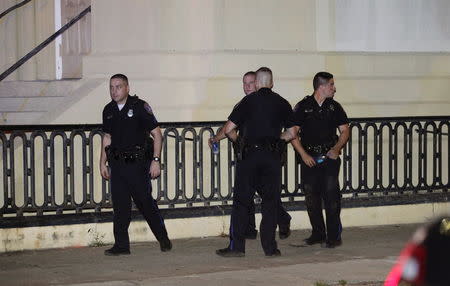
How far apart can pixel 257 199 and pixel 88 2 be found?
445 cm

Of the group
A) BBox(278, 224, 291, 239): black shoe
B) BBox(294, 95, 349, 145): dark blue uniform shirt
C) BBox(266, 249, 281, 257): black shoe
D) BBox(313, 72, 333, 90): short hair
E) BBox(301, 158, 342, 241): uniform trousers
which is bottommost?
BBox(266, 249, 281, 257): black shoe

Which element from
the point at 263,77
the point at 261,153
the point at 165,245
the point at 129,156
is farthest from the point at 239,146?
the point at 165,245

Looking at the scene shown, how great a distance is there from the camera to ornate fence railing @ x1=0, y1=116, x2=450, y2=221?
41.5ft

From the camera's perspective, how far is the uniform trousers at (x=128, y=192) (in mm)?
11688

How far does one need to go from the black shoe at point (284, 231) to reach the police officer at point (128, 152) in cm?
174

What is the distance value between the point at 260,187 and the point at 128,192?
4.35 feet

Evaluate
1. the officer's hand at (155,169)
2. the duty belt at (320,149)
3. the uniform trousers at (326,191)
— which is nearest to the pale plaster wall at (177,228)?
the uniform trousers at (326,191)

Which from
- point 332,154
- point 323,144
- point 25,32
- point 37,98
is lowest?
point 332,154

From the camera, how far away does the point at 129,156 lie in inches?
460

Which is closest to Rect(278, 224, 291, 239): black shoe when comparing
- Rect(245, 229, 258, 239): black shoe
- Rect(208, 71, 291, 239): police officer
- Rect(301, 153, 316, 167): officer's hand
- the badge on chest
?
Rect(208, 71, 291, 239): police officer

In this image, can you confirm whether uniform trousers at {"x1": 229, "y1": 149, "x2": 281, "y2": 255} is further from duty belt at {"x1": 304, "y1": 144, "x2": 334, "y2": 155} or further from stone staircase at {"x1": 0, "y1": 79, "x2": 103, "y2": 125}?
stone staircase at {"x1": 0, "y1": 79, "x2": 103, "y2": 125}

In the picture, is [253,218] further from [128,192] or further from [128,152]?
[128,152]

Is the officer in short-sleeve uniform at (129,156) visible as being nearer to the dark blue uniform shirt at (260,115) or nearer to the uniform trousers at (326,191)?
the dark blue uniform shirt at (260,115)

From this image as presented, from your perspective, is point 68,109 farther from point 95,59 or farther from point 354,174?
point 354,174
